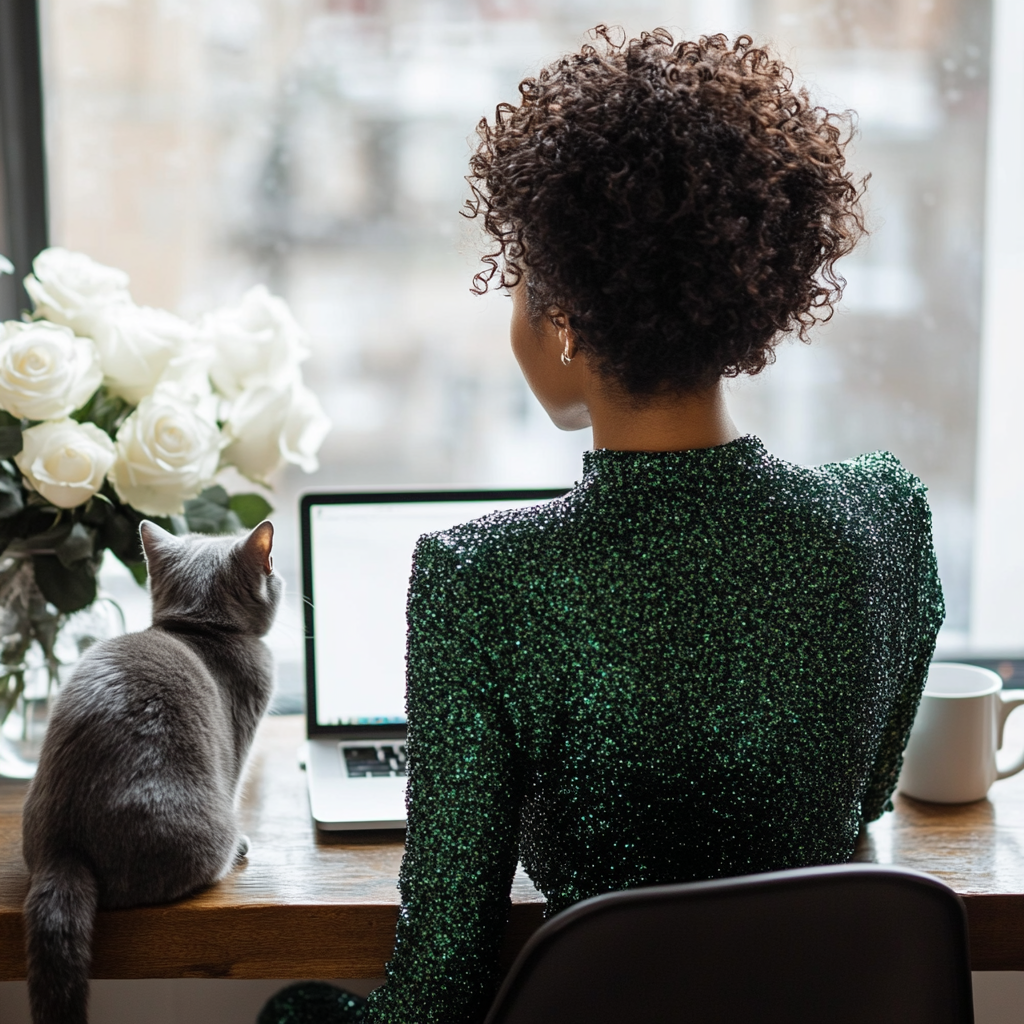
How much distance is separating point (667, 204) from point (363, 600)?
0.69 meters

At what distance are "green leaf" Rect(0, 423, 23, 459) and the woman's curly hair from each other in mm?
602

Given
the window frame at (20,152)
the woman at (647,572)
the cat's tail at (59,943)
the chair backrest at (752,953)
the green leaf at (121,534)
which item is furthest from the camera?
the window frame at (20,152)

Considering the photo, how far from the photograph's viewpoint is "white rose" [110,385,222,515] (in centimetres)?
109

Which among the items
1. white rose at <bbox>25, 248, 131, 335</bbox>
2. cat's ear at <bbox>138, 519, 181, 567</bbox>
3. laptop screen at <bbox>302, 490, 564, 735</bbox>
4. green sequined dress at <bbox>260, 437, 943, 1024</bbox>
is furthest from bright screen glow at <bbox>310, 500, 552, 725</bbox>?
green sequined dress at <bbox>260, 437, 943, 1024</bbox>

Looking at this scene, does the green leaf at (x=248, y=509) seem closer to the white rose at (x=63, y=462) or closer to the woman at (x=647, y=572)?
the white rose at (x=63, y=462)

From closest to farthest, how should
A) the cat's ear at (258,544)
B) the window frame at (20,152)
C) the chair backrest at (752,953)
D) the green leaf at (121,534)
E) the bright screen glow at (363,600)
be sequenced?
1. the chair backrest at (752,953)
2. the cat's ear at (258,544)
3. the green leaf at (121,534)
4. the bright screen glow at (363,600)
5. the window frame at (20,152)

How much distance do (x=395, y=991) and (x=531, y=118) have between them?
0.62 m

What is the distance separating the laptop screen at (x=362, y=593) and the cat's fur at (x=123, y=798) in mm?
228

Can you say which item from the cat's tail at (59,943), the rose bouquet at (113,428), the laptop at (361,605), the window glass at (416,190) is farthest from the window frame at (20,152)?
the cat's tail at (59,943)

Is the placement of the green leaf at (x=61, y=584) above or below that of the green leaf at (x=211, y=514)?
below

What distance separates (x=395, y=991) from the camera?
768 millimetres

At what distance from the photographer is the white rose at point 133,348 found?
1154 millimetres

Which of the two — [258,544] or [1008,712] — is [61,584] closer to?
[258,544]

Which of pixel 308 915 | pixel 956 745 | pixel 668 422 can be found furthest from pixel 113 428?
pixel 956 745
